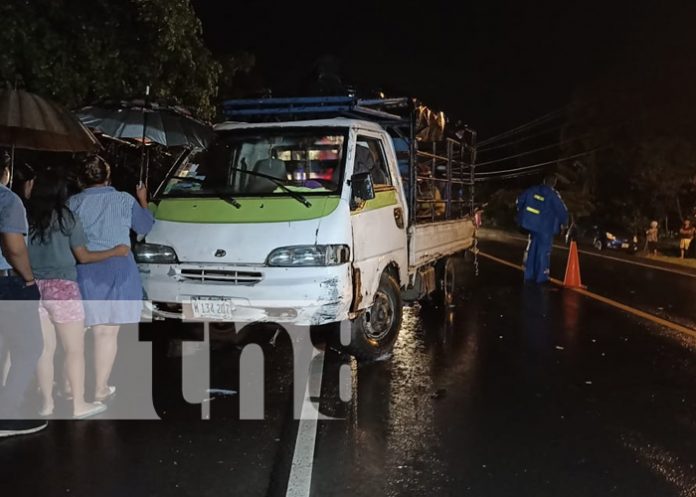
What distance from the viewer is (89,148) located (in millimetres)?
5598

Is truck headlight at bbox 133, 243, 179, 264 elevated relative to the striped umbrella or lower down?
lower down

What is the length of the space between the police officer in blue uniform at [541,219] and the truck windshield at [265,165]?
21.2ft

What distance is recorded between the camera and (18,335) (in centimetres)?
456

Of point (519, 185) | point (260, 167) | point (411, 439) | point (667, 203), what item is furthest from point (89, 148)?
point (519, 185)

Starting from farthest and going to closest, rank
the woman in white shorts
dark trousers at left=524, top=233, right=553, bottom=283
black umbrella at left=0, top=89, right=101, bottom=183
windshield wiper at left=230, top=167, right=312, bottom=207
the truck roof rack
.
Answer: dark trousers at left=524, top=233, right=553, bottom=283, the truck roof rack, windshield wiper at left=230, top=167, right=312, bottom=207, black umbrella at left=0, top=89, right=101, bottom=183, the woman in white shorts

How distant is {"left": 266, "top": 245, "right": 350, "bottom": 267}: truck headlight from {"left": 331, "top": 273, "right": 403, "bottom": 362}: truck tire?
82cm

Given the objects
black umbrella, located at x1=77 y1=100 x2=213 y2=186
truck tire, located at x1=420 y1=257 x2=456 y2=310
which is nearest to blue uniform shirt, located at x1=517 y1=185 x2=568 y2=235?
truck tire, located at x1=420 y1=257 x2=456 y2=310

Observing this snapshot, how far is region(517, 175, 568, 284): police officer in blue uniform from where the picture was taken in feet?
39.0

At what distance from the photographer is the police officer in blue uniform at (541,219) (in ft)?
39.0

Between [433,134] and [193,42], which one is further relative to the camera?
[193,42]

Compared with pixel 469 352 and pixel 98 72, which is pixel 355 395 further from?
pixel 98 72

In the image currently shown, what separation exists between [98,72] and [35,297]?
4.02 metres

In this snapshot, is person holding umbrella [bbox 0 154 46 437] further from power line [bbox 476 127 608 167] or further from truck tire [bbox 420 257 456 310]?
power line [bbox 476 127 608 167]

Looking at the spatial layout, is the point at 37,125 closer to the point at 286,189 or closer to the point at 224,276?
the point at 224,276
